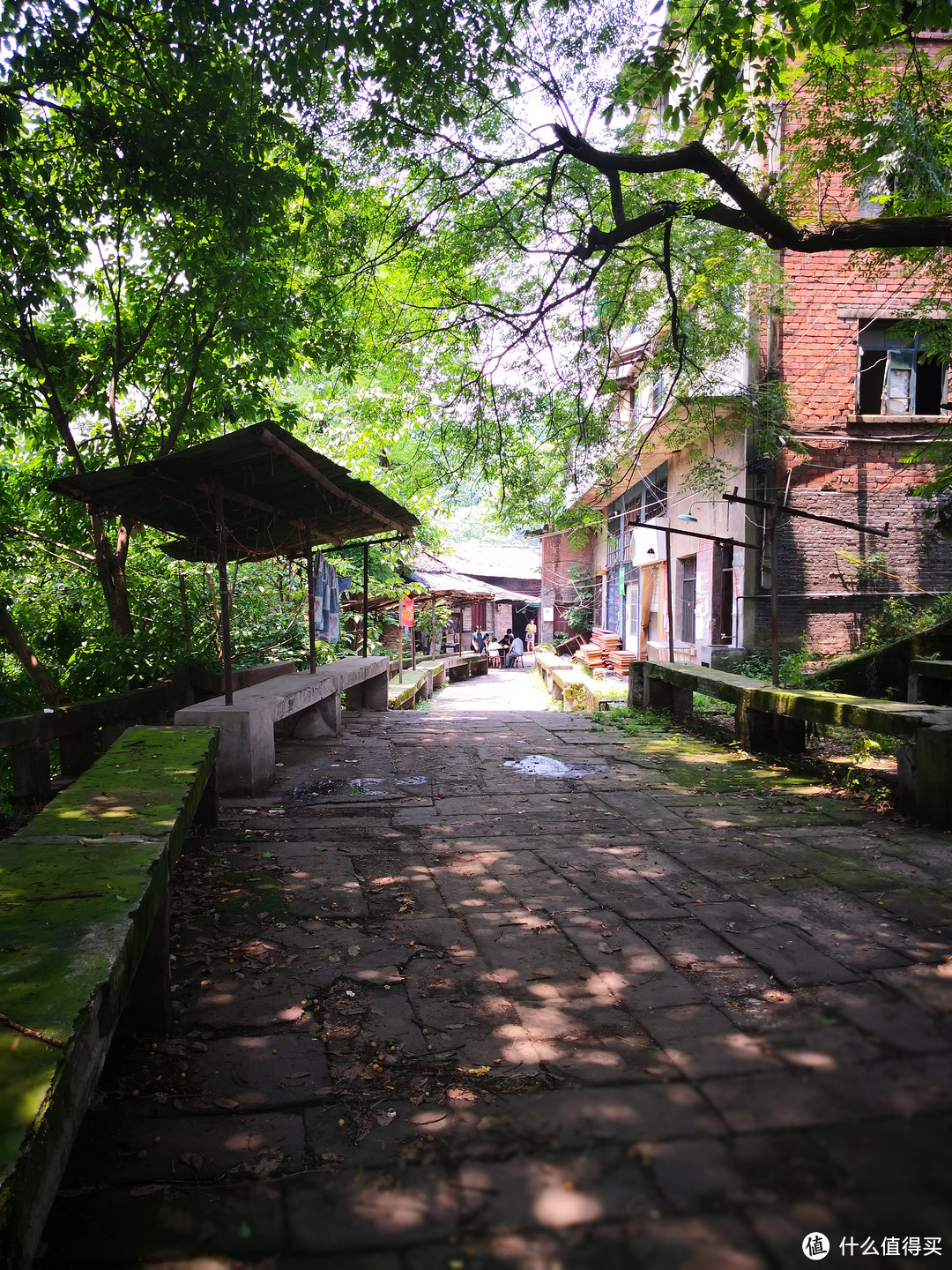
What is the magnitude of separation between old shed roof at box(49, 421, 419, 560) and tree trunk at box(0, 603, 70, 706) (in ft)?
4.61

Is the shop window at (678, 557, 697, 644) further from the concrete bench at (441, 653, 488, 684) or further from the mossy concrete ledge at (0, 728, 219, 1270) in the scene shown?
the mossy concrete ledge at (0, 728, 219, 1270)

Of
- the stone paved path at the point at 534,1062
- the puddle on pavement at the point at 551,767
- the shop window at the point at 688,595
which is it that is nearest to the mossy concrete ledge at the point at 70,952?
the stone paved path at the point at 534,1062

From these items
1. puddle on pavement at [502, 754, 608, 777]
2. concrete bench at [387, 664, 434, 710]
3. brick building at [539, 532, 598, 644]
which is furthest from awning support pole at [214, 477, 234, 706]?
brick building at [539, 532, 598, 644]

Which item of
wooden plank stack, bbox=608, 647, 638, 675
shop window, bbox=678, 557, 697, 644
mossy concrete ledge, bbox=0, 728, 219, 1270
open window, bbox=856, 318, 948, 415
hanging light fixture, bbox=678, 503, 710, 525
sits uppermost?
open window, bbox=856, 318, 948, 415

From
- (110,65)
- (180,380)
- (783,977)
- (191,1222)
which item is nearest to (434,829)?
(783,977)

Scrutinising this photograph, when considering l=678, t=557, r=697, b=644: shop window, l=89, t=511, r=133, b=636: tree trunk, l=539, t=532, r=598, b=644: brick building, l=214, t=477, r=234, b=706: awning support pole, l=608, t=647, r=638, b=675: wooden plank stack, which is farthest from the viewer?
l=539, t=532, r=598, b=644: brick building

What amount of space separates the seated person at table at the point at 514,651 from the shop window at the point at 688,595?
58.2ft

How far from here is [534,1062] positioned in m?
2.54

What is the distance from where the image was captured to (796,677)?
36.2 feet

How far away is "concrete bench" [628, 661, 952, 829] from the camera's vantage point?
513cm

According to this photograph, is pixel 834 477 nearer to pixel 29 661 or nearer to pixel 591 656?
pixel 591 656

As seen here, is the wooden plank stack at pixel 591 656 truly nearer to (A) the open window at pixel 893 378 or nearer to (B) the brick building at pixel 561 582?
(B) the brick building at pixel 561 582

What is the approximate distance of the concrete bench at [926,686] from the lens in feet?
26.6

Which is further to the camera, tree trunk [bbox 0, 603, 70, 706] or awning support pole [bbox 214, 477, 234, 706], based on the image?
tree trunk [bbox 0, 603, 70, 706]
